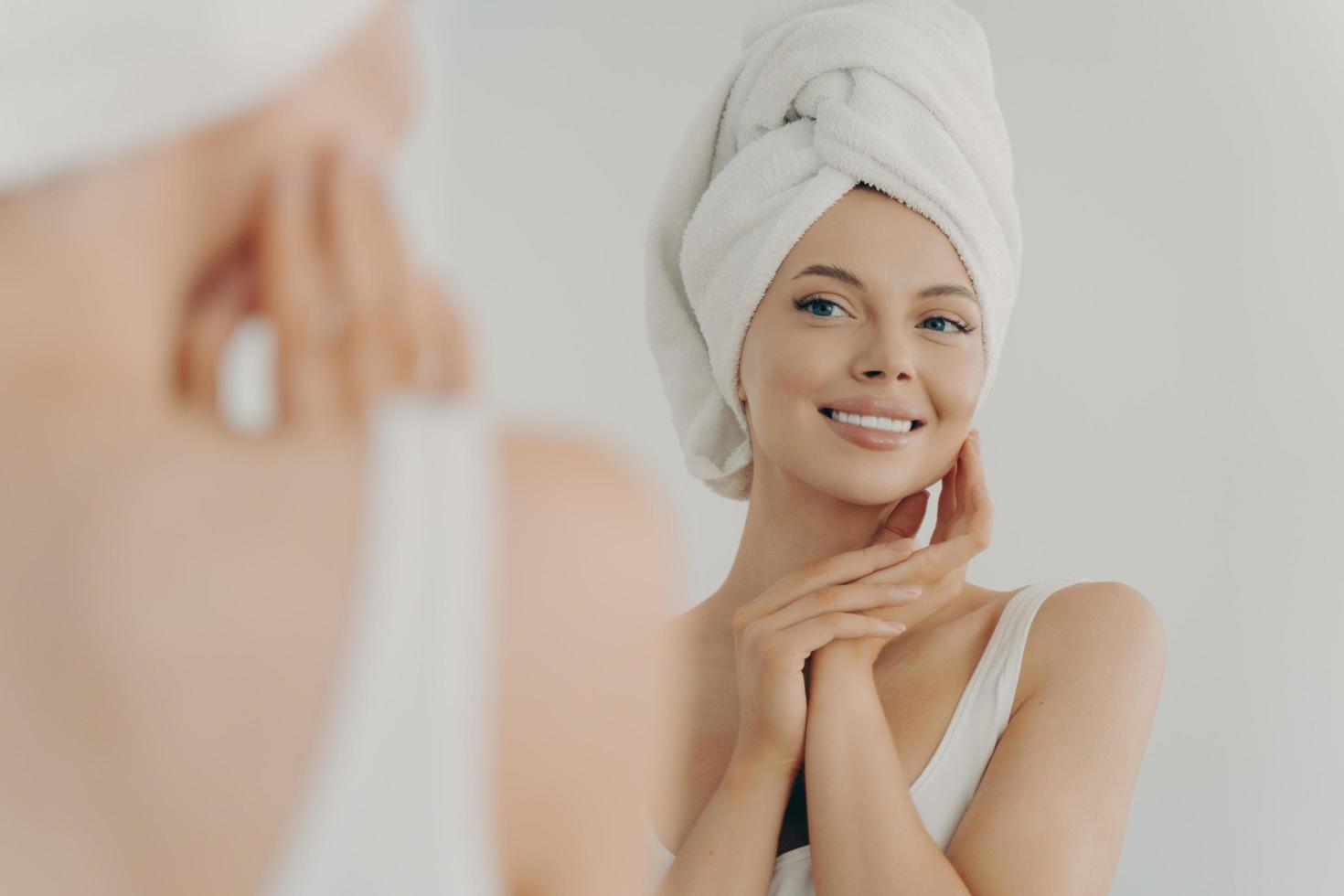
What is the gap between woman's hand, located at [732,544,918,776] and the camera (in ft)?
4.56

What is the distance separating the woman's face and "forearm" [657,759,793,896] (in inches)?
12.3

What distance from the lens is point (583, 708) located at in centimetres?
50

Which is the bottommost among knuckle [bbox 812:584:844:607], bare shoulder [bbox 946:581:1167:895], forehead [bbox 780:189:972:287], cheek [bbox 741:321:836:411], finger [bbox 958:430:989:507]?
bare shoulder [bbox 946:581:1167:895]

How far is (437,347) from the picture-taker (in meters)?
0.49

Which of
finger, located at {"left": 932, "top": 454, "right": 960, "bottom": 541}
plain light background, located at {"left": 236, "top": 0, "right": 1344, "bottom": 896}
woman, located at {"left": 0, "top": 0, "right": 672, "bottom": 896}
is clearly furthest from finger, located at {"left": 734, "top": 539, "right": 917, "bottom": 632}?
woman, located at {"left": 0, "top": 0, "right": 672, "bottom": 896}

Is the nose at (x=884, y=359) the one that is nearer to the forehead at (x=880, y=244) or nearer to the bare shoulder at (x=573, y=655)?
the forehead at (x=880, y=244)

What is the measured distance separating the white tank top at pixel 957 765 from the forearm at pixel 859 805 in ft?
0.18

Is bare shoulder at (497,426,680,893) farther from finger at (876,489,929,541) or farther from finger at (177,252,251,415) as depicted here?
finger at (876,489,929,541)

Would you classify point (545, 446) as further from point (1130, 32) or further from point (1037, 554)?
point (1130, 32)

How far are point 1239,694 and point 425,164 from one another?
1518mm

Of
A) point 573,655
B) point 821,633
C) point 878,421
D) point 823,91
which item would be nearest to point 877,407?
point 878,421

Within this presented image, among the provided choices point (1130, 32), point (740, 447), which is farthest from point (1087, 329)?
point (740, 447)

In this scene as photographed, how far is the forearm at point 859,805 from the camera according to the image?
1.27 m

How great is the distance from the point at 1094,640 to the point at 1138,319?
1.01 metres
